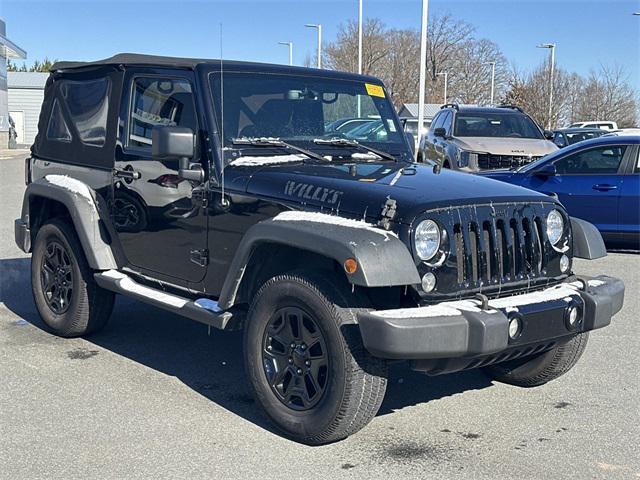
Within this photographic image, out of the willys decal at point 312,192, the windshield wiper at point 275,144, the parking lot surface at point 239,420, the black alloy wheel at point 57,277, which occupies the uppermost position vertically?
the windshield wiper at point 275,144

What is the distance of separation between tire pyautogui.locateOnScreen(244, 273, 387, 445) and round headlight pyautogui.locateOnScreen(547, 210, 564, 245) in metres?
1.28

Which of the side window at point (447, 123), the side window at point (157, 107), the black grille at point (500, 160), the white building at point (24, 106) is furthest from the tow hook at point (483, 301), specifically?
the white building at point (24, 106)

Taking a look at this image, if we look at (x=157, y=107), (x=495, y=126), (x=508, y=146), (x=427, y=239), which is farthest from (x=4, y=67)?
(x=427, y=239)

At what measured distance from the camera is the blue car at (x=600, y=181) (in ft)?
33.1

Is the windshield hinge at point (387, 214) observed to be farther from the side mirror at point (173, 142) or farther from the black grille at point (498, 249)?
the side mirror at point (173, 142)

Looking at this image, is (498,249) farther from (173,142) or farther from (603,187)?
(603,187)

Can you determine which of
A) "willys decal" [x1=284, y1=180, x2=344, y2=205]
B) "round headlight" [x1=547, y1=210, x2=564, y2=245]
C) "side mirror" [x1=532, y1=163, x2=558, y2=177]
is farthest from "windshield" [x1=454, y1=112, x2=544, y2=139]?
"willys decal" [x1=284, y1=180, x2=344, y2=205]

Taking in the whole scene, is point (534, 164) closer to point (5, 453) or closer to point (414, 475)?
point (414, 475)

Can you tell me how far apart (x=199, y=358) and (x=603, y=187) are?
648 centimetres

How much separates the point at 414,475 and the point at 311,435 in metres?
0.57

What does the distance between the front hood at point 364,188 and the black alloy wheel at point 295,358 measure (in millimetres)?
604

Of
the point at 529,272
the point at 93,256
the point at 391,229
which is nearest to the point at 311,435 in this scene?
the point at 391,229

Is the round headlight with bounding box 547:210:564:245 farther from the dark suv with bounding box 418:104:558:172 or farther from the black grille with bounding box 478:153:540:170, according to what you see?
the black grille with bounding box 478:153:540:170

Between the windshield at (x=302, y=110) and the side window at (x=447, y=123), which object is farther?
the side window at (x=447, y=123)
